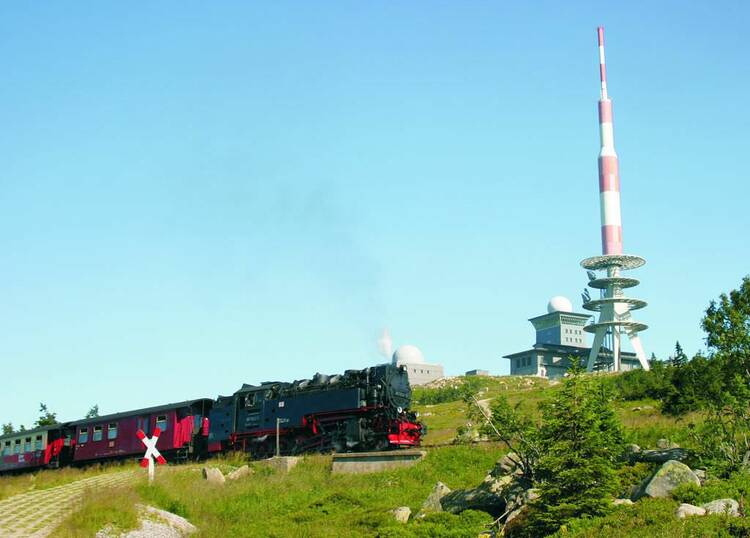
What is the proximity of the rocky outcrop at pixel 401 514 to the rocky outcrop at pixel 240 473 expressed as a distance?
392 inches

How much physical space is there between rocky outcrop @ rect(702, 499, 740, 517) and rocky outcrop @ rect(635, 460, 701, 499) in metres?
1.49

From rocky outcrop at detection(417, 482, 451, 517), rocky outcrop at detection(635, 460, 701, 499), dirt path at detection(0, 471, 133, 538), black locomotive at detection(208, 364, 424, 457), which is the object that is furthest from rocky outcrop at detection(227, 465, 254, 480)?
rocky outcrop at detection(635, 460, 701, 499)

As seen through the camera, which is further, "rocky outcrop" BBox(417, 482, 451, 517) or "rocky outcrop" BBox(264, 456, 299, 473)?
"rocky outcrop" BBox(264, 456, 299, 473)

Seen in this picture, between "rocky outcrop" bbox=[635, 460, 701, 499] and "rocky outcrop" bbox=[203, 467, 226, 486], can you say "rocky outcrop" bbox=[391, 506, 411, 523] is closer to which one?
"rocky outcrop" bbox=[635, 460, 701, 499]

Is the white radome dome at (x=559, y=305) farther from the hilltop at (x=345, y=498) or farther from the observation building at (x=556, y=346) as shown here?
the hilltop at (x=345, y=498)

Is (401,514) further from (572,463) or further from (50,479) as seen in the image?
(50,479)

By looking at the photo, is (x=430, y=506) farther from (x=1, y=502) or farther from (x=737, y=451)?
(x=1, y=502)

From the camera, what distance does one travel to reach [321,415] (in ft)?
110

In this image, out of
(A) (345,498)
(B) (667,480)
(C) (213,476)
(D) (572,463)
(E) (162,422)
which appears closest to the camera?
(B) (667,480)

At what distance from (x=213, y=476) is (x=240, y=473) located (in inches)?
54.5

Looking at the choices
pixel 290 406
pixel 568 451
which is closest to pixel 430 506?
pixel 568 451

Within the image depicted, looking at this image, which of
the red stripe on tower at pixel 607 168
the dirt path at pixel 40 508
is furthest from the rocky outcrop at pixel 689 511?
the red stripe on tower at pixel 607 168

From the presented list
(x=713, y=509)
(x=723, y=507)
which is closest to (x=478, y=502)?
(x=713, y=509)

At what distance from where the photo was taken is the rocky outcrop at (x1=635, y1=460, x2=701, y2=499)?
17.9 m
